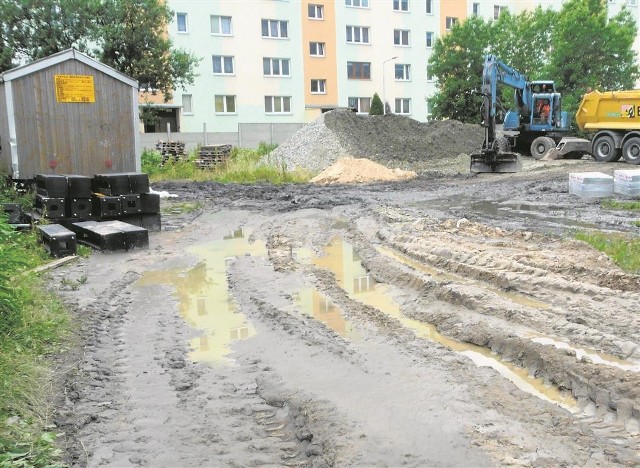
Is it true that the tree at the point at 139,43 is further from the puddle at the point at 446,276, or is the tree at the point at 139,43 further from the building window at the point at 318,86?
the puddle at the point at 446,276

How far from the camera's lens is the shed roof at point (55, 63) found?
12867mm

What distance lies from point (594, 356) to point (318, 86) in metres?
43.2

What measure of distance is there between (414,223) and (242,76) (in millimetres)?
33532

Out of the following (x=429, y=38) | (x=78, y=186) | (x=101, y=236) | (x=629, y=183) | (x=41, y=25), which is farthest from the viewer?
(x=429, y=38)

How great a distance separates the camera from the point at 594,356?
5.31 meters

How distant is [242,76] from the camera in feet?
141

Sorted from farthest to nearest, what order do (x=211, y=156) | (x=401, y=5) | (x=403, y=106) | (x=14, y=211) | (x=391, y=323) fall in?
(x=403, y=106) < (x=401, y=5) < (x=211, y=156) < (x=14, y=211) < (x=391, y=323)

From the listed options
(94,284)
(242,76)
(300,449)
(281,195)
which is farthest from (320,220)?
(242,76)

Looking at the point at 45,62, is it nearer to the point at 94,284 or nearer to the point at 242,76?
the point at 94,284

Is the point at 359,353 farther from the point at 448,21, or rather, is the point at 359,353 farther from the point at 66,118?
the point at 448,21

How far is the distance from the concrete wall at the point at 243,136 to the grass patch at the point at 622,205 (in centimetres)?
2466

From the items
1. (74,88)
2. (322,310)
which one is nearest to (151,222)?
(74,88)

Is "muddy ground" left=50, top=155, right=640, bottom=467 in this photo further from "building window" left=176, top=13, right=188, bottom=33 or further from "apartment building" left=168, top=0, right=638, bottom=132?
"building window" left=176, top=13, right=188, bottom=33

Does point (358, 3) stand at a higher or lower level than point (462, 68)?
higher
